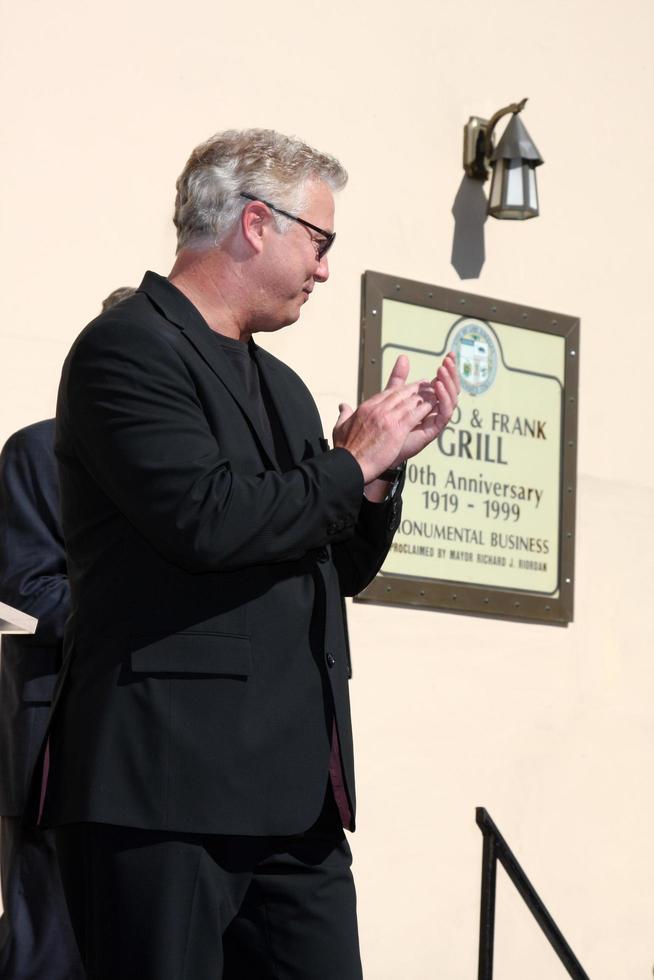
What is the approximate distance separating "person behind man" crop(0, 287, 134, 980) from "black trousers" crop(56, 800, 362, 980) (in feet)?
3.98

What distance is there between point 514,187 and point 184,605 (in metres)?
3.02

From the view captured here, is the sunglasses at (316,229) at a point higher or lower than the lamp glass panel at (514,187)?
lower

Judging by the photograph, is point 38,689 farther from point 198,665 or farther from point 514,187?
point 514,187

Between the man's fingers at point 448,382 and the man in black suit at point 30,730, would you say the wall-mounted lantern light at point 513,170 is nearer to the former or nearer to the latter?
the man in black suit at point 30,730

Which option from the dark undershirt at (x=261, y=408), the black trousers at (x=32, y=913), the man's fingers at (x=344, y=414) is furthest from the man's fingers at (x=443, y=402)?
the black trousers at (x=32, y=913)

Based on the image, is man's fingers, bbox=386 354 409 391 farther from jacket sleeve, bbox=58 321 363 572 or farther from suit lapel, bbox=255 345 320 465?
jacket sleeve, bbox=58 321 363 572

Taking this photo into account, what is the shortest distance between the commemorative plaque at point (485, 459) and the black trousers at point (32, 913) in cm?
149

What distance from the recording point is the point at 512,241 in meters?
4.93

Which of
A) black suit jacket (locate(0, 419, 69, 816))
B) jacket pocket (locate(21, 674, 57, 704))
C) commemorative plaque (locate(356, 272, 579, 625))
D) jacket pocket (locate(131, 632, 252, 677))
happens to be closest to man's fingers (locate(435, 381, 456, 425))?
jacket pocket (locate(131, 632, 252, 677))

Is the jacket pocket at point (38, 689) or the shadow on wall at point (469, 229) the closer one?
the jacket pocket at point (38, 689)

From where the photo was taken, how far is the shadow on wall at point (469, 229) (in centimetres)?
482

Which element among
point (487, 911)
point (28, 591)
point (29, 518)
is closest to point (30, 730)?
point (28, 591)

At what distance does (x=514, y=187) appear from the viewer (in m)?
4.71

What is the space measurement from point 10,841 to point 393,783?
1.47 metres
